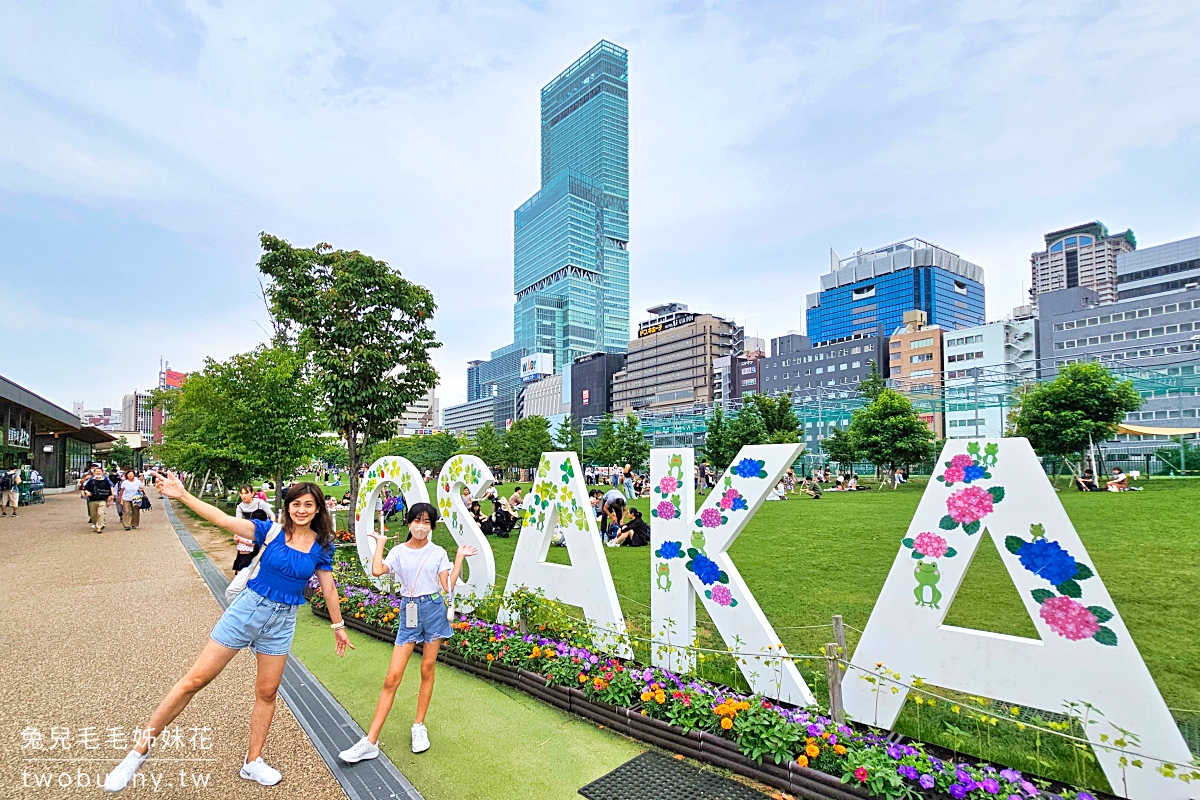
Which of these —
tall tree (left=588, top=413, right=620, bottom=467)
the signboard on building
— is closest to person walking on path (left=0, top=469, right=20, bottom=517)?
tall tree (left=588, top=413, right=620, bottom=467)

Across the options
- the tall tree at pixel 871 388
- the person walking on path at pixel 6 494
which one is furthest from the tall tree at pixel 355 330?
the tall tree at pixel 871 388

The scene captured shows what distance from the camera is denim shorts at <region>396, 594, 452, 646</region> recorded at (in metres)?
4.08

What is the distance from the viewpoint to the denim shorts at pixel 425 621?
161 inches

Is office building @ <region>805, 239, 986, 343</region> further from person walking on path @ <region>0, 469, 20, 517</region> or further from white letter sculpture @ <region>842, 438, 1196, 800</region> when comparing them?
white letter sculpture @ <region>842, 438, 1196, 800</region>

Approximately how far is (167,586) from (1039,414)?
2936cm

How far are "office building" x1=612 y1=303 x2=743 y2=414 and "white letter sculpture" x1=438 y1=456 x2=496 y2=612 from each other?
312ft

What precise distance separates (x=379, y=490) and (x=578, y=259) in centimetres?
16840

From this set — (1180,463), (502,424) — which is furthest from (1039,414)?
(502,424)

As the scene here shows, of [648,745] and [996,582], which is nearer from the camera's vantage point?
[648,745]

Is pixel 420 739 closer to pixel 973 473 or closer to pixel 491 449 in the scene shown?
pixel 973 473

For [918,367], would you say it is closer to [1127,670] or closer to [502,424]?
[1127,670]

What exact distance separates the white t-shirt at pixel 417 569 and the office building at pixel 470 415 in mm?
157493

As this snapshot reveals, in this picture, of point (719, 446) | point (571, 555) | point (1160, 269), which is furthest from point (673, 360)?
point (571, 555)

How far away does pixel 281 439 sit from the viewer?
1453 cm
